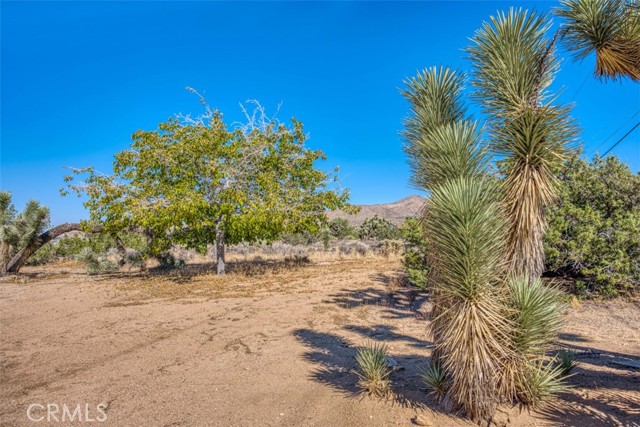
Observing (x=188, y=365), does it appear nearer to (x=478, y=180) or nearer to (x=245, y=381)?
(x=245, y=381)

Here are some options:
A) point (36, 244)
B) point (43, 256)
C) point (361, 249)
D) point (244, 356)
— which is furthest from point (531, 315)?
point (43, 256)

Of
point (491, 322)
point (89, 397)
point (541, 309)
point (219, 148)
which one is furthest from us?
point (219, 148)

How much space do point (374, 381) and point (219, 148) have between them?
11.3 metres

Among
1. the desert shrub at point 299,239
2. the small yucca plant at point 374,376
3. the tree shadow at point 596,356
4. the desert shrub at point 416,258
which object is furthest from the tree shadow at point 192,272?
the desert shrub at point 299,239

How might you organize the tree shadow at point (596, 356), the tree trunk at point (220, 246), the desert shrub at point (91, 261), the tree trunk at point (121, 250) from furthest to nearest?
1. the desert shrub at point (91, 261)
2. the tree trunk at point (121, 250)
3. the tree trunk at point (220, 246)
4. the tree shadow at point (596, 356)

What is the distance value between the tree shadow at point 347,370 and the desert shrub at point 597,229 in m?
5.53

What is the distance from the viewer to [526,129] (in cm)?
388

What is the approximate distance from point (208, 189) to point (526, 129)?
12.4 m

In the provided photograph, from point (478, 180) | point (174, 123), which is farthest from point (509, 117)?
point (174, 123)

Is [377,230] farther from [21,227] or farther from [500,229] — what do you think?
[500,229]

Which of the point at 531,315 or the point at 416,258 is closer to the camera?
the point at 531,315

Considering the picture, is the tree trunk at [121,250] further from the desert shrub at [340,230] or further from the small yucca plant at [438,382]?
the desert shrub at [340,230]

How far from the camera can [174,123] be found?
1466 cm

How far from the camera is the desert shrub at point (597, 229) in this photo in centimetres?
892
